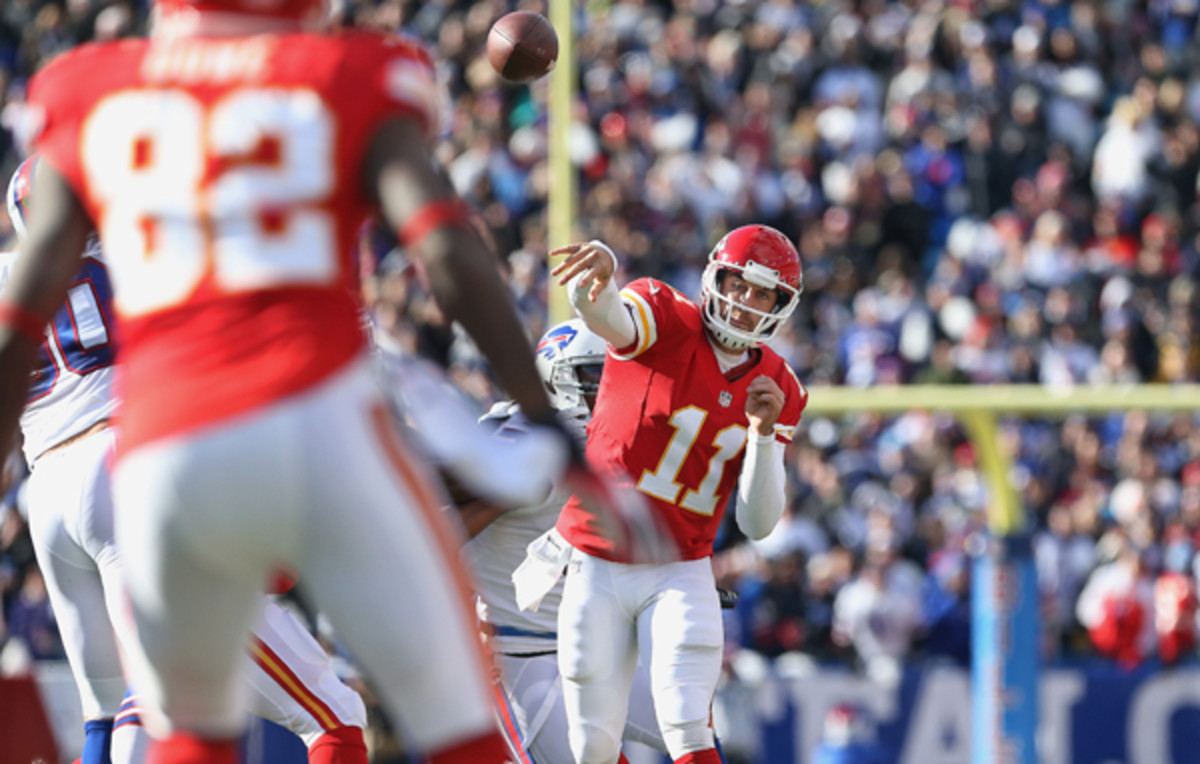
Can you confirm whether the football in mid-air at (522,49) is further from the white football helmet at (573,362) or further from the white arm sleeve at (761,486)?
the white arm sleeve at (761,486)

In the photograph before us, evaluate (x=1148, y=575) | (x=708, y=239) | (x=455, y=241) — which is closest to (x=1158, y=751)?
(x=1148, y=575)

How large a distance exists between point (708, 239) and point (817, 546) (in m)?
3.08

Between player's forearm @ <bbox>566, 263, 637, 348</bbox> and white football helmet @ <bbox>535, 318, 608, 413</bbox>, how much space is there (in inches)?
13.8

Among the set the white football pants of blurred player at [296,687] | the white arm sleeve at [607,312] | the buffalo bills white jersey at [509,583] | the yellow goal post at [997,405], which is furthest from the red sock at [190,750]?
the yellow goal post at [997,405]

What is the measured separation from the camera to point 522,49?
17.4 feet

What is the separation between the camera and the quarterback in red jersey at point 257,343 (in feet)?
7.63

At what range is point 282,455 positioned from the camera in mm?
2307

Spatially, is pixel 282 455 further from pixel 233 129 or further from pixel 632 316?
pixel 632 316

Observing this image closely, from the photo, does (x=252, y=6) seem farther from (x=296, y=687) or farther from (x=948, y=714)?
(x=948, y=714)

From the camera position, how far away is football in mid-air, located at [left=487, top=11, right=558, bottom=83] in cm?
530

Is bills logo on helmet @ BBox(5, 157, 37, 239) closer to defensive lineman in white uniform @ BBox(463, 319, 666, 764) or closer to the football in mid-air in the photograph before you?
defensive lineman in white uniform @ BBox(463, 319, 666, 764)

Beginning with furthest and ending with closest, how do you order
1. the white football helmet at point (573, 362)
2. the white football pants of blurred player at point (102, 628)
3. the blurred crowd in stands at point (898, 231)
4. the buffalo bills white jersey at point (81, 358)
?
the blurred crowd in stands at point (898, 231)
the white football helmet at point (573, 362)
the buffalo bills white jersey at point (81, 358)
the white football pants of blurred player at point (102, 628)

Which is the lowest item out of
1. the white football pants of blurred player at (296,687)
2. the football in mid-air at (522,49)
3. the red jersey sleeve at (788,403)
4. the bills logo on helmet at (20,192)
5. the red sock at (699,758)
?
the red sock at (699,758)

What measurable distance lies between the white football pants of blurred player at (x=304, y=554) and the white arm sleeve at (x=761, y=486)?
220 cm
